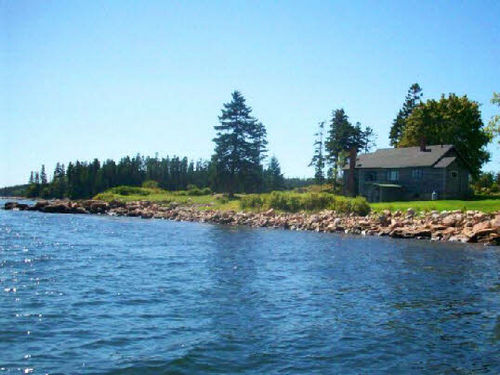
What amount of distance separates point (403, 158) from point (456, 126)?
1043cm

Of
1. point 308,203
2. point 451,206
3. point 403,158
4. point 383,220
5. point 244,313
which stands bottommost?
point 244,313

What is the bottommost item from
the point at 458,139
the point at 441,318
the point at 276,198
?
the point at 441,318

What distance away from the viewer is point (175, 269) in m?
18.2

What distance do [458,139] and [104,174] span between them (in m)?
94.1

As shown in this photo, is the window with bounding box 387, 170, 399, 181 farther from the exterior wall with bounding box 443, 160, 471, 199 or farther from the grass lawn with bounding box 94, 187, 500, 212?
the grass lawn with bounding box 94, 187, 500, 212

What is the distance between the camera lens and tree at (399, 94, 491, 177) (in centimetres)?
6631

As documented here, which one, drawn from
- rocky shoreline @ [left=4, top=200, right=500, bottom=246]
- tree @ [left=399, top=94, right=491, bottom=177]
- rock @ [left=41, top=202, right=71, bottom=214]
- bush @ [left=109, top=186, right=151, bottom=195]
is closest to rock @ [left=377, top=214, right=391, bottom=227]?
rocky shoreline @ [left=4, top=200, right=500, bottom=246]

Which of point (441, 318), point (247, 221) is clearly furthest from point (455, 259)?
point (247, 221)

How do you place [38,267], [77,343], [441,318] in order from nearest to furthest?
[77,343], [441,318], [38,267]

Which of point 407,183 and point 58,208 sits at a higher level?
point 407,183

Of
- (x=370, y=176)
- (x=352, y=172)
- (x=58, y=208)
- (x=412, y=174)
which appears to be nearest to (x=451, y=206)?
(x=412, y=174)

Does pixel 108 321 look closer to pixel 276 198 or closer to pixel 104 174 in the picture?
pixel 276 198

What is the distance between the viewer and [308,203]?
50.8 meters

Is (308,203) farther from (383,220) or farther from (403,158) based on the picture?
(403,158)
